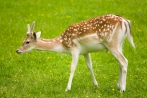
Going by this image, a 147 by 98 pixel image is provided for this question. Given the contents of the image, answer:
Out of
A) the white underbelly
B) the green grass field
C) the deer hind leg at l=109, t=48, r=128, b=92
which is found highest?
the white underbelly

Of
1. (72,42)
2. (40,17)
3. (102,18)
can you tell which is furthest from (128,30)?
(40,17)

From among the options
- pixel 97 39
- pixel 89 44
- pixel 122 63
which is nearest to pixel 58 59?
pixel 89 44

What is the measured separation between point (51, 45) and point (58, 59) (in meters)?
3.05

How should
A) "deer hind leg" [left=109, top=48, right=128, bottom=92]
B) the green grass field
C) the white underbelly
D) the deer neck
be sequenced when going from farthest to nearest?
the deer neck < the green grass field < the white underbelly < "deer hind leg" [left=109, top=48, right=128, bottom=92]

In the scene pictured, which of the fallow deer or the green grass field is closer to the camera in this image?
the fallow deer

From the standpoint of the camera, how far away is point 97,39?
933 centimetres

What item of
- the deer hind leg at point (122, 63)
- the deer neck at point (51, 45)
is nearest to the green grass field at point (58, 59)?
the deer hind leg at point (122, 63)

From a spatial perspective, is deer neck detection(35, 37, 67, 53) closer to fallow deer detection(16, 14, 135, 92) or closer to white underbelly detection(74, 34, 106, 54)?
fallow deer detection(16, 14, 135, 92)

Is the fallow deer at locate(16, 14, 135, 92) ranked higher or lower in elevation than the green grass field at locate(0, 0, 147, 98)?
higher

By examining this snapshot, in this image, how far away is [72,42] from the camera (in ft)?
31.4

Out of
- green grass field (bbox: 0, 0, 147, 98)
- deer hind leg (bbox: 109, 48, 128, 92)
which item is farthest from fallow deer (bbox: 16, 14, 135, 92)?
green grass field (bbox: 0, 0, 147, 98)

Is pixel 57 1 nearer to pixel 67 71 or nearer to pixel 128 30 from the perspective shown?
pixel 67 71

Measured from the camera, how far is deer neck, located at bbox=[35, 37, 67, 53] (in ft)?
32.0

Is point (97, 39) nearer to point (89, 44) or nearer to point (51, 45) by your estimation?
point (89, 44)
